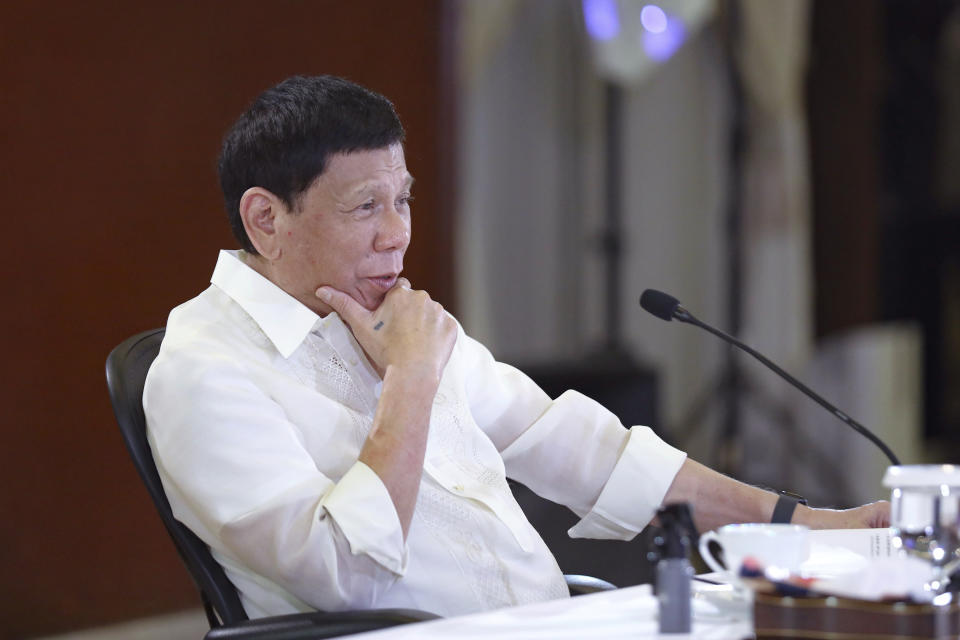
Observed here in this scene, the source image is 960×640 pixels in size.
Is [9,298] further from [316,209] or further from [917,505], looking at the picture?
[917,505]

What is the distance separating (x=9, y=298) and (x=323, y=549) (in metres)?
2.10

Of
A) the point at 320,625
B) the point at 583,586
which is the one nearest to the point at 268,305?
the point at 320,625

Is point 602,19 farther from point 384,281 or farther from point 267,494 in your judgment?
point 267,494

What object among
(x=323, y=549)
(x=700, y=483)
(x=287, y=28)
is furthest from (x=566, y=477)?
(x=287, y=28)

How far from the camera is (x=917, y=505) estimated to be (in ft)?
3.98

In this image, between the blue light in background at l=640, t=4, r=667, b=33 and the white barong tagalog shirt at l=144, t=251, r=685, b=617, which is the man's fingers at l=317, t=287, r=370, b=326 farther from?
the blue light in background at l=640, t=4, r=667, b=33

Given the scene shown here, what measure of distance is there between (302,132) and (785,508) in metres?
0.90

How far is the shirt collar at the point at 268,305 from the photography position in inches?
62.5

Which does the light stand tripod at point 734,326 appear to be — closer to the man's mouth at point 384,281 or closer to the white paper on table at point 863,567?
the white paper on table at point 863,567

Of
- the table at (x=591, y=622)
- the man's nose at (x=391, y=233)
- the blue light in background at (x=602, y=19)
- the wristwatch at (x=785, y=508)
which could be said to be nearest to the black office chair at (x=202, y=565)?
the table at (x=591, y=622)

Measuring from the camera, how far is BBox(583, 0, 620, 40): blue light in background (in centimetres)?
503

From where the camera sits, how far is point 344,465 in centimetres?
157

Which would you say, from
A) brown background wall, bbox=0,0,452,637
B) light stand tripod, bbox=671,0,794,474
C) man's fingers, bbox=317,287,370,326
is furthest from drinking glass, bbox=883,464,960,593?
light stand tripod, bbox=671,0,794,474

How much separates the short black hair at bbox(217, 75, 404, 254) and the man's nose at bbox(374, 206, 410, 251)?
102mm
